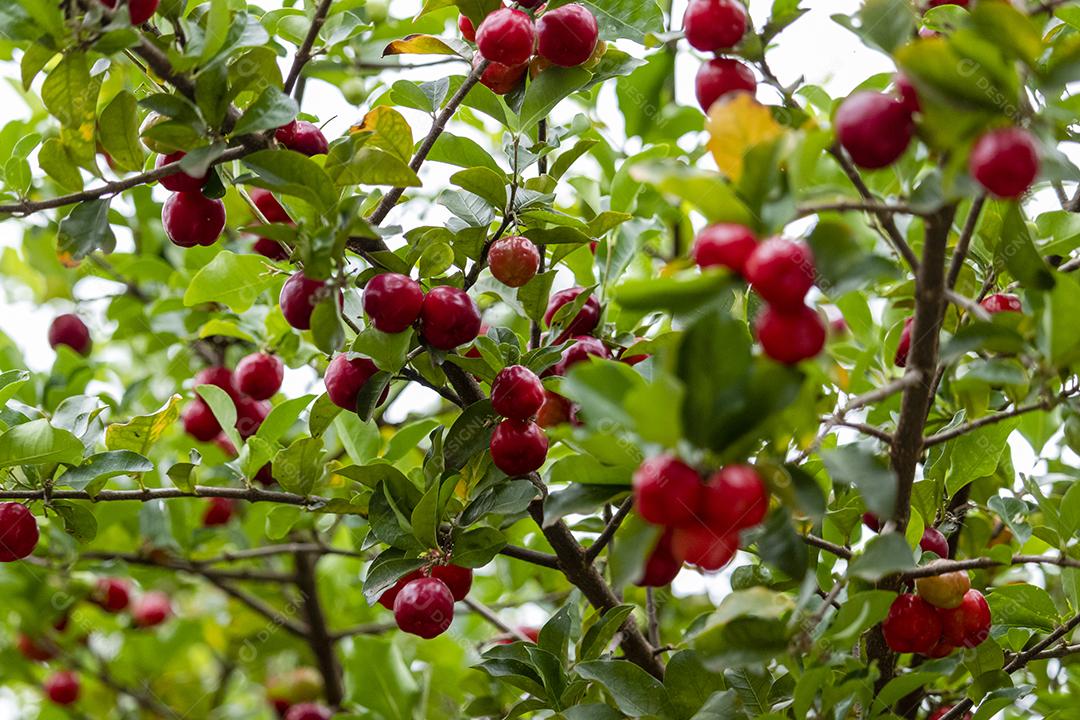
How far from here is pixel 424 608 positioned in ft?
4.34

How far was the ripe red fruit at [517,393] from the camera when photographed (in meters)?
1.30

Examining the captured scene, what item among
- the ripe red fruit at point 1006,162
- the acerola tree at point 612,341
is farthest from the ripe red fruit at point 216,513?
the ripe red fruit at point 1006,162

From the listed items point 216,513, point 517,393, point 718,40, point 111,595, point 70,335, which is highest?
point 718,40

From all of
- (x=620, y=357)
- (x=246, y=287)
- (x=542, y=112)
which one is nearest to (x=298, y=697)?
(x=246, y=287)

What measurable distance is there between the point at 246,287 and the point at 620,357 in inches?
24.2

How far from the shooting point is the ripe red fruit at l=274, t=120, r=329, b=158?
1.41 m

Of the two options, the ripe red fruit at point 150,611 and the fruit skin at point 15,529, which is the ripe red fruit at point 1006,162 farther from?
the ripe red fruit at point 150,611

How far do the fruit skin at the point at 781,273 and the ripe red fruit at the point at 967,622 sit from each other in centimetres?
62

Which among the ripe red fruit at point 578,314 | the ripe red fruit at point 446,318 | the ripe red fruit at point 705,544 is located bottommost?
the ripe red fruit at point 578,314

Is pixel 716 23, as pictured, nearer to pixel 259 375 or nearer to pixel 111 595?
pixel 259 375

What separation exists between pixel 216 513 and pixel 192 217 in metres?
1.49

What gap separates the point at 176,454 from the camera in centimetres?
264

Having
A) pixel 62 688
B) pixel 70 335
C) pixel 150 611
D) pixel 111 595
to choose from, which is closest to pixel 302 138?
pixel 70 335

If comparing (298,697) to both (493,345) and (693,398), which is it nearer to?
(493,345)
